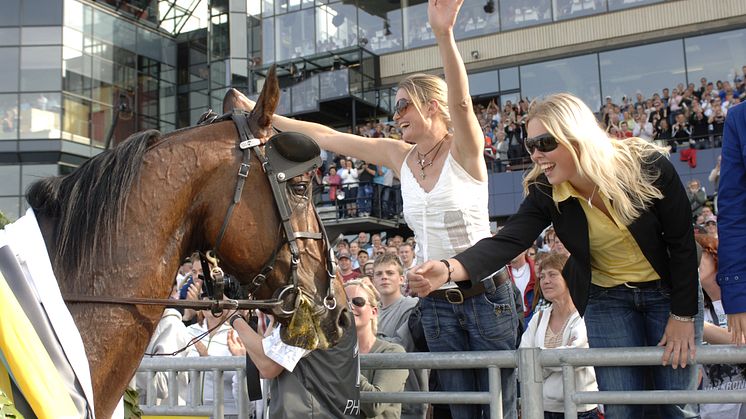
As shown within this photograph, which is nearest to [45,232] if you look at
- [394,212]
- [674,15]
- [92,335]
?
[92,335]

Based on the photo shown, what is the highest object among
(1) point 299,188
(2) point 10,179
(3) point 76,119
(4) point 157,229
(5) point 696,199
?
(3) point 76,119

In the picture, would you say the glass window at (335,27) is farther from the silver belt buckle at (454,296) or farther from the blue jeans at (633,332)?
the blue jeans at (633,332)

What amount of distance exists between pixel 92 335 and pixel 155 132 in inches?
28.3

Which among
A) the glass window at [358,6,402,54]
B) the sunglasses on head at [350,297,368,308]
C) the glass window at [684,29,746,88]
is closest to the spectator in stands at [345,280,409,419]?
the sunglasses on head at [350,297,368,308]

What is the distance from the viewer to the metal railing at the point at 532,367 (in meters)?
3.04

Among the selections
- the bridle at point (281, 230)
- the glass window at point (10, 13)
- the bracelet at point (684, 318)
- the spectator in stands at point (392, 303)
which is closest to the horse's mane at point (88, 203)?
the bridle at point (281, 230)

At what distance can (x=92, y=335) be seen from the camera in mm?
2404

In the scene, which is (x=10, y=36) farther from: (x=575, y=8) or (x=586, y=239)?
(x=586, y=239)

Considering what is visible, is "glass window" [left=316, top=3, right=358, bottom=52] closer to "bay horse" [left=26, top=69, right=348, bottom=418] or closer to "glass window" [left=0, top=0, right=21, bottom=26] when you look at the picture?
"glass window" [left=0, top=0, right=21, bottom=26]

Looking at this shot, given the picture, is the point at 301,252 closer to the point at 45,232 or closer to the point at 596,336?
the point at 45,232

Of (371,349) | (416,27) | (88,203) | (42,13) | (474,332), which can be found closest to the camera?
(88,203)

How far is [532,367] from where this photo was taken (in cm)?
342

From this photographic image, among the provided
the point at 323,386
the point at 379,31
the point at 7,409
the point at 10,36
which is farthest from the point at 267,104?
the point at 10,36

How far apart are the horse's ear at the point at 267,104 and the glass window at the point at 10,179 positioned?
28245mm
